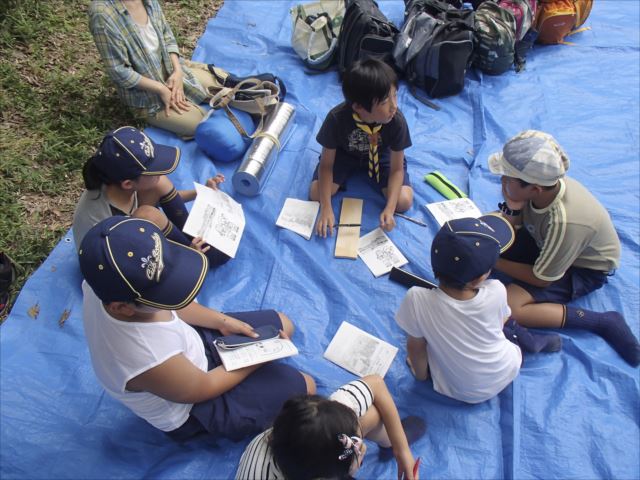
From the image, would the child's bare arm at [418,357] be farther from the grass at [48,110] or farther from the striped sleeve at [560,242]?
the grass at [48,110]

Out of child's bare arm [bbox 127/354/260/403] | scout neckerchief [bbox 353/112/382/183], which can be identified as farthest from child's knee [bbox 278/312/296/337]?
scout neckerchief [bbox 353/112/382/183]

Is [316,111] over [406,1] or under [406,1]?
under

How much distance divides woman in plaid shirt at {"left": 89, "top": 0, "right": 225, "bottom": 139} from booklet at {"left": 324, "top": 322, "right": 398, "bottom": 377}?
1958 mm

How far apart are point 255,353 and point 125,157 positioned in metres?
1.06

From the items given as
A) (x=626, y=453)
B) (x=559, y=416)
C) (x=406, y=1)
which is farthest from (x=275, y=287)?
(x=406, y=1)

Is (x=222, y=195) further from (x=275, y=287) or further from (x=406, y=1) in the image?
(x=406, y=1)

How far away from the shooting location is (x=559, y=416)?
2098mm

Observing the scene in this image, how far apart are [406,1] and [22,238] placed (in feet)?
12.4

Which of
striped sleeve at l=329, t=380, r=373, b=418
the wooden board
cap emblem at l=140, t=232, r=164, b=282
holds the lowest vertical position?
the wooden board

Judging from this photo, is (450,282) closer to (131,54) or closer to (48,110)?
(131,54)

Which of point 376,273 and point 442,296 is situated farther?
point 376,273

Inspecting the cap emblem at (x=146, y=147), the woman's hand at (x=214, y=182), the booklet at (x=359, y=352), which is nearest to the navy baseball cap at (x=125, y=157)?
the cap emblem at (x=146, y=147)

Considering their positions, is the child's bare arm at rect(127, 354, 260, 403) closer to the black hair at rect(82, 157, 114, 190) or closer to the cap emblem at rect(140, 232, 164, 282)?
the cap emblem at rect(140, 232, 164, 282)

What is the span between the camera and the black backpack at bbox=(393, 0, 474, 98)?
142 inches
